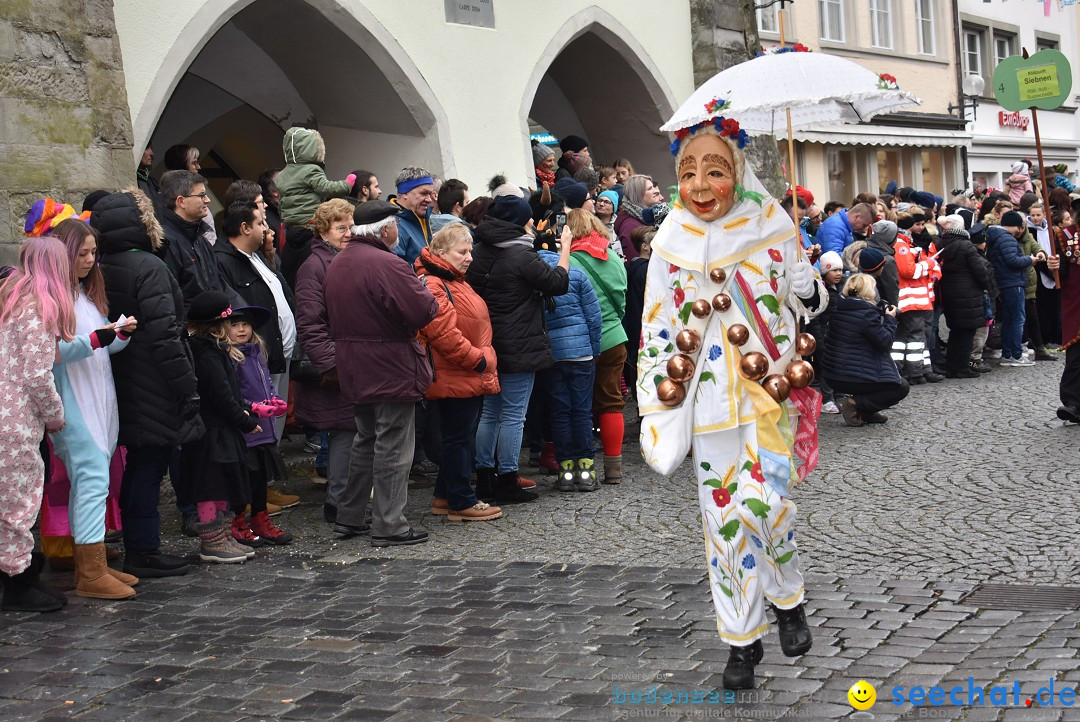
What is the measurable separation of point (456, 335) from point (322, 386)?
91 cm

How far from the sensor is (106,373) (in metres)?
6.48

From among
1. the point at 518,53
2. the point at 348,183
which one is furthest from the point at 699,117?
the point at 518,53

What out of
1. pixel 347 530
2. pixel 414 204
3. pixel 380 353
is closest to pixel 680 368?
pixel 380 353

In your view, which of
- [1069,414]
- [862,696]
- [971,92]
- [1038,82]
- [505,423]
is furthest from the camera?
[971,92]

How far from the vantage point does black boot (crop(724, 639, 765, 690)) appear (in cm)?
454

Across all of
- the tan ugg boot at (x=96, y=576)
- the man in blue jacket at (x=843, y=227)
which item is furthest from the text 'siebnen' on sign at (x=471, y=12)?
the tan ugg boot at (x=96, y=576)

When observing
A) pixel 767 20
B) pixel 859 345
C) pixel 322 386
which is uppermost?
pixel 767 20

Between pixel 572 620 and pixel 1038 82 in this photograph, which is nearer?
pixel 572 620

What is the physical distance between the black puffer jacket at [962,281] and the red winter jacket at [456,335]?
22.6ft

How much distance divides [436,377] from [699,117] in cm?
315

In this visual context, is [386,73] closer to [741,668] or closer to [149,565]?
[149,565]

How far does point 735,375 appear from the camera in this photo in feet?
15.5

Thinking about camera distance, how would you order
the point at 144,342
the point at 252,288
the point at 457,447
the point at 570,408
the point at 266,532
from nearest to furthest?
1. the point at 144,342
2. the point at 266,532
3. the point at 457,447
4. the point at 252,288
5. the point at 570,408

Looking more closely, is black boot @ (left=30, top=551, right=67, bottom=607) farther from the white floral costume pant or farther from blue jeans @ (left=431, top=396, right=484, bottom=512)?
the white floral costume pant
